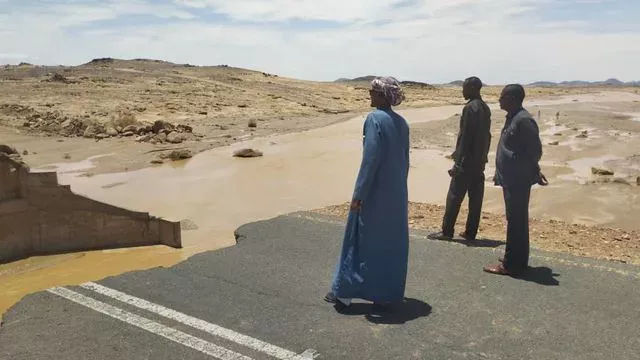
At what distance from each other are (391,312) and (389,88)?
1.91 meters

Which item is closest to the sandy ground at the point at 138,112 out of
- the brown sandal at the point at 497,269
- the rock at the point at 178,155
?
the rock at the point at 178,155

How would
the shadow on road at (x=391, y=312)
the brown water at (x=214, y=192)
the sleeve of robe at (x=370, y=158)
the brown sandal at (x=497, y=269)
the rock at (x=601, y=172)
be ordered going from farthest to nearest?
1. the rock at (x=601, y=172)
2. the brown water at (x=214, y=192)
3. the brown sandal at (x=497, y=269)
4. the shadow on road at (x=391, y=312)
5. the sleeve of robe at (x=370, y=158)

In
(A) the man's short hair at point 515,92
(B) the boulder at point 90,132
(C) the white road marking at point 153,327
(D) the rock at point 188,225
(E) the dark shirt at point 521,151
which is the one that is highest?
(A) the man's short hair at point 515,92

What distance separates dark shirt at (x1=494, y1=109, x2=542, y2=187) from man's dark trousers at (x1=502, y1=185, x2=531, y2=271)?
8cm

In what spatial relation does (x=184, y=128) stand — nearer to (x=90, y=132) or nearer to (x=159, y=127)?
(x=159, y=127)

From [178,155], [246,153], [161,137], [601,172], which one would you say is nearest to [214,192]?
[178,155]

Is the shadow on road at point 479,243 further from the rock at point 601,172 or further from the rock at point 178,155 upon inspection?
the rock at point 178,155

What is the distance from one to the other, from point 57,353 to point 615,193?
12.2m

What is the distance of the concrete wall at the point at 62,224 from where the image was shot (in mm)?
8445

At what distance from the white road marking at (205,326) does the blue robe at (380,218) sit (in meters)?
0.86

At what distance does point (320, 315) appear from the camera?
511 centimetres

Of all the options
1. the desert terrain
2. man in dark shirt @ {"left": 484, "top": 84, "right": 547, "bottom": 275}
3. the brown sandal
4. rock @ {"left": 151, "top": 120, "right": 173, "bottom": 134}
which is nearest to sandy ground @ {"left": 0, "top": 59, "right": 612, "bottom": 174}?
the desert terrain

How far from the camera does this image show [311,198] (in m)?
13.9

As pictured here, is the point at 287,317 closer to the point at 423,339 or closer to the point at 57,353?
the point at 423,339
